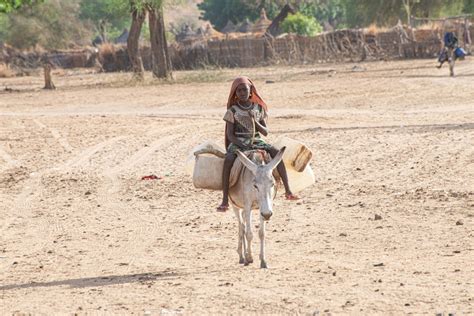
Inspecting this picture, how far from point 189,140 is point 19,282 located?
1103cm

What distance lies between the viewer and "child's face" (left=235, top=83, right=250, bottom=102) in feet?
33.5

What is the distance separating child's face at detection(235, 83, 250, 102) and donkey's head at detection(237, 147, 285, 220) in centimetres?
66

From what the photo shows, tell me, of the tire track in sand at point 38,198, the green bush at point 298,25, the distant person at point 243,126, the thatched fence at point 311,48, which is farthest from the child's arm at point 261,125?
the green bush at point 298,25

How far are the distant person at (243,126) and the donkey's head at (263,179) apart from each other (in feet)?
1.20

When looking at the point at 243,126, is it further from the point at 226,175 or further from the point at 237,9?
the point at 237,9

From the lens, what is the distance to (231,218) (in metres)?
13.3

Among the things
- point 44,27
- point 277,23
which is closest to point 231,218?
point 277,23

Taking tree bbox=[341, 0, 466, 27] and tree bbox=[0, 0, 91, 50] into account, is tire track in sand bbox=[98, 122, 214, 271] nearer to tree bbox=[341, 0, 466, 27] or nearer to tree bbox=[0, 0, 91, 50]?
tree bbox=[341, 0, 466, 27]

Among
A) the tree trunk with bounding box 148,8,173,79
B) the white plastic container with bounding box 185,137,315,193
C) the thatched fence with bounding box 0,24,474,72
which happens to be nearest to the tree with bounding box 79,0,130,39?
the thatched fence with bounding box 0,24,474,72

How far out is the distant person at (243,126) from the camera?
33.6 ft

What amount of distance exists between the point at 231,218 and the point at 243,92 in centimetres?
330

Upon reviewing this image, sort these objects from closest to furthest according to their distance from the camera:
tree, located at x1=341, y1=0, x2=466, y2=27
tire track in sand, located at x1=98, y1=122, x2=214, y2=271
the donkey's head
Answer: the donkey's head
tire track in sand, located at x1=98, y1=122, x2=214, y2=271
tree, located at x1=341, y1=0, x2=466, y2=27

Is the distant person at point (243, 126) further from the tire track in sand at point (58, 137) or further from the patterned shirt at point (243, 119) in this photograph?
the tire track in sand at point (58, 137)

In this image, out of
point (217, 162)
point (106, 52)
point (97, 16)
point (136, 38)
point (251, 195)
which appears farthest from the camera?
point (97, 16)
